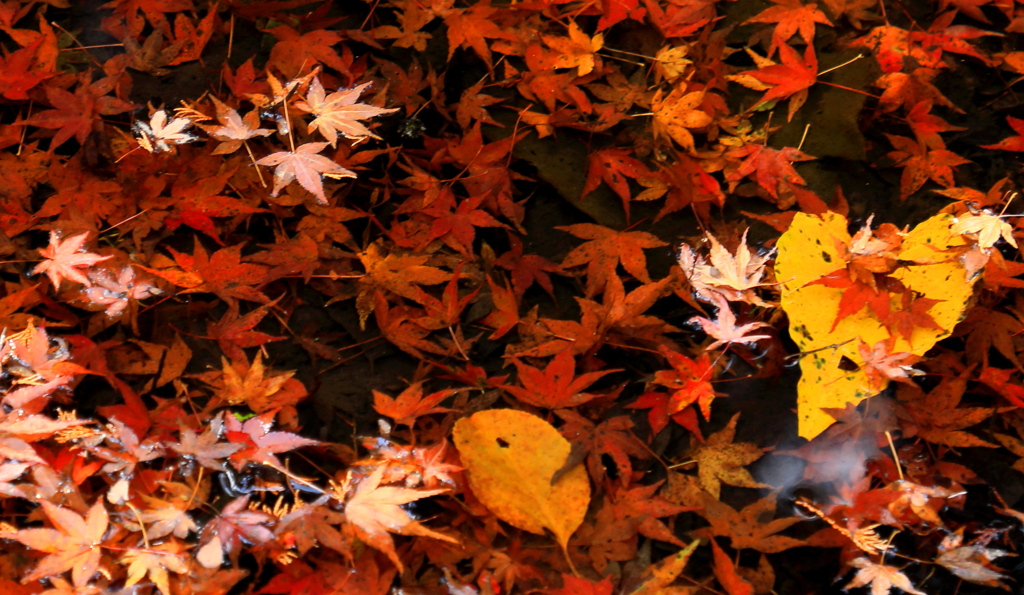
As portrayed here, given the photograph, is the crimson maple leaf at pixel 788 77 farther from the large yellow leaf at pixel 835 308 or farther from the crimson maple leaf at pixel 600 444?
the crimson maple leaf at pixel 600 444

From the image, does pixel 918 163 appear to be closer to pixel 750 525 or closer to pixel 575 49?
pixel 575 49

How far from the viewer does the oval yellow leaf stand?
143 cm

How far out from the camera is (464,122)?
191 cm

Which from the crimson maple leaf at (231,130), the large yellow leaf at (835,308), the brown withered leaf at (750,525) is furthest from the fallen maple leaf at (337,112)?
the brown withered leaf at (750,525)

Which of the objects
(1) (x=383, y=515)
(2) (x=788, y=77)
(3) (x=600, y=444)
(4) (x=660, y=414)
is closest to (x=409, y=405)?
(1) (x=383, y=515)

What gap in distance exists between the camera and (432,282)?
1.69 m

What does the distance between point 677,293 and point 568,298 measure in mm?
285

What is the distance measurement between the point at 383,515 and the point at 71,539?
631mm

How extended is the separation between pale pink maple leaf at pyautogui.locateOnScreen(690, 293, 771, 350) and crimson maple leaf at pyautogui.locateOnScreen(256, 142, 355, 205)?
38.2 inches

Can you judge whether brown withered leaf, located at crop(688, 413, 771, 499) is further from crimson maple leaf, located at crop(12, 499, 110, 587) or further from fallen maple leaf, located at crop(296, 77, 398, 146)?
crimson maple leaf, located at crop(12, 499, 110, 587)

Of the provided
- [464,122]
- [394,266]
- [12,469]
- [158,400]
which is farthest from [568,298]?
[12,469]

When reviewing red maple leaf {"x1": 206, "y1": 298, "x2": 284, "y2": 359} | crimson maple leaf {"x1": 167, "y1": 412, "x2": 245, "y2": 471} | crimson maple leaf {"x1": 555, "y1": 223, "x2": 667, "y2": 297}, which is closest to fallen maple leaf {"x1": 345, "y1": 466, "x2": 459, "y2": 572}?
crimson maple leaf {"x1": 167, "y1": 412, "x2": 245, "y2": 471}

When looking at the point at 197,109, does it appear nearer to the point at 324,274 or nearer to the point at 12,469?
the point at 324,274

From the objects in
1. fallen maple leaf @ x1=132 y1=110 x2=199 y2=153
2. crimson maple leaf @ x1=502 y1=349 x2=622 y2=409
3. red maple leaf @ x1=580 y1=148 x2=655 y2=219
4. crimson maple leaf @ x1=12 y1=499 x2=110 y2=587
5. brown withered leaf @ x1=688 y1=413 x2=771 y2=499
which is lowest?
brown withered leaf @ x1=688 y1=413 x2=771 y2=499
